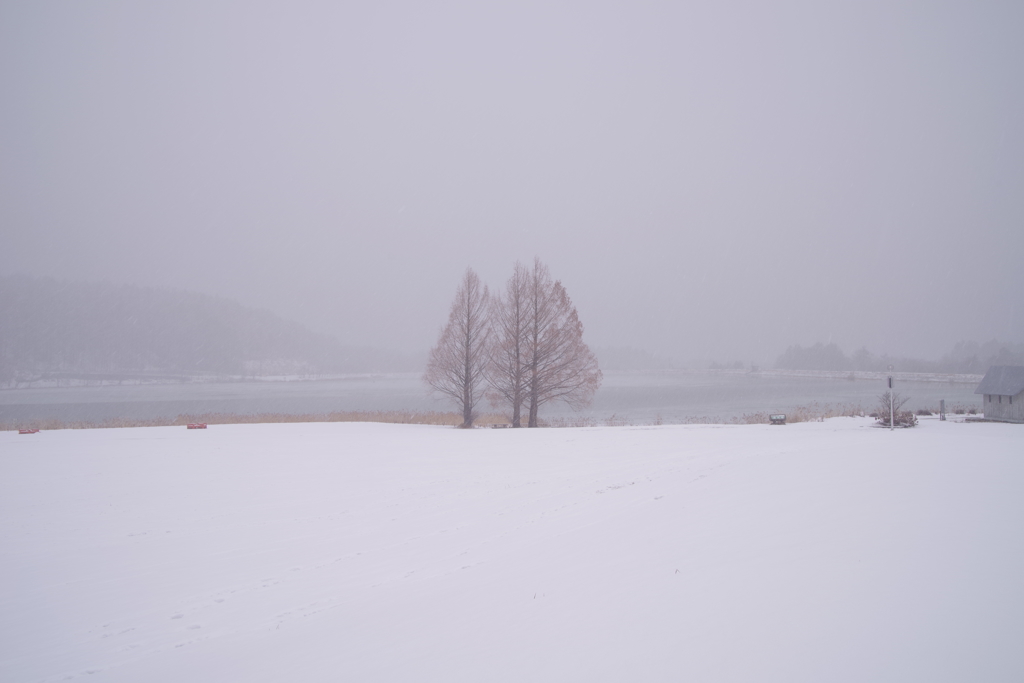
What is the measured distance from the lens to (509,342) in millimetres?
28578

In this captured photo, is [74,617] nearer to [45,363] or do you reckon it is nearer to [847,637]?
[847,637]

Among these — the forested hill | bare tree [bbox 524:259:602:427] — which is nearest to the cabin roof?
bare tree [bbox 524:259:602:427]

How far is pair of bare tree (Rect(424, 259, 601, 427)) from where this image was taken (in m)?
28.3

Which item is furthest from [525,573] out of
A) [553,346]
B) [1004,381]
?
[1004,381]

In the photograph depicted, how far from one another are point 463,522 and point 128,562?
14.8ft

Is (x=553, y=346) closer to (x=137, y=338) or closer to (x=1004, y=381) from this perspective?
(x=1004, y=381)

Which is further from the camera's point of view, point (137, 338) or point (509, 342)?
point (137, 338)

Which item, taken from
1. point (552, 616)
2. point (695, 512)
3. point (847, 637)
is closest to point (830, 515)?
point (695, 512)

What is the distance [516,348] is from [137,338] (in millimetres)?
164783

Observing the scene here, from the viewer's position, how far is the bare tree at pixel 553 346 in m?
28.2

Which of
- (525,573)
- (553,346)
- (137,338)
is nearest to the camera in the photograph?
(525,573)

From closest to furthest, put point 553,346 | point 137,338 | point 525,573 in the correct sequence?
point 525,573 → point 553,346 → point 137,338

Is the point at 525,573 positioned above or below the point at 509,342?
below

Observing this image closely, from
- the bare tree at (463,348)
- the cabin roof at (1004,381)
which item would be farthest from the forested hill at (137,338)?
the cabin roof at (1004,381)
